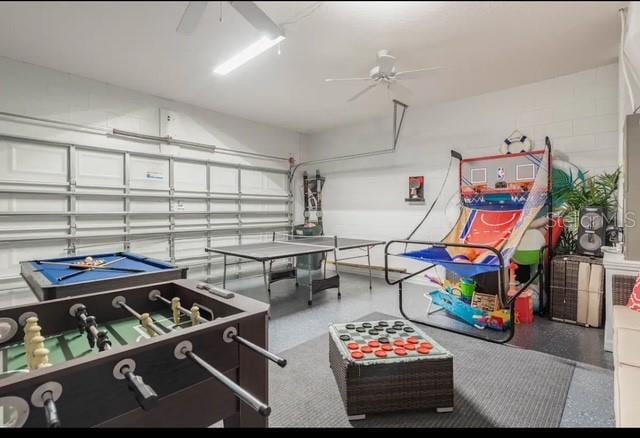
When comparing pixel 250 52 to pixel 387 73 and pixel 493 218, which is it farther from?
pixel 493 218

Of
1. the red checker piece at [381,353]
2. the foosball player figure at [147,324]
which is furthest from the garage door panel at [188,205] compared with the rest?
the red checker piece at [381,353]

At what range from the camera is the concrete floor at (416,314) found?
1729mm

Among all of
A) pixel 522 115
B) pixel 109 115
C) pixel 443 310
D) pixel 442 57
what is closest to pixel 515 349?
pixel 443 310

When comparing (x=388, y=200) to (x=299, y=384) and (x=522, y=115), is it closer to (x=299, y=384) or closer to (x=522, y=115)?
(x=522, y=115)

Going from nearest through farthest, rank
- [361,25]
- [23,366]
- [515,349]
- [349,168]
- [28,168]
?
[361,25] < [23,366] < [515,349] < [28,168] < [349,168]

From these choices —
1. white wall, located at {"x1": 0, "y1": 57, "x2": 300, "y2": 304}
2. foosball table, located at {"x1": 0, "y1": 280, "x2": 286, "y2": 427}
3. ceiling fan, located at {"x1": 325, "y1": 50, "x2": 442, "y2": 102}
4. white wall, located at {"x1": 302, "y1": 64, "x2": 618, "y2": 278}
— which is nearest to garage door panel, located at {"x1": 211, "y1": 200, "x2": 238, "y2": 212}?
white wall, located at {"x1": 0, "y1": 57, "x2": 300, "y2": 304}

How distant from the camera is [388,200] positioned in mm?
5281

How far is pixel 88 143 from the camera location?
378cm

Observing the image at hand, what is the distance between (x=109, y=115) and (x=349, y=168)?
376 cm

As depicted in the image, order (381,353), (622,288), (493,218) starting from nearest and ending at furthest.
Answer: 1. (381,353)
2. (622,288)
3. (493,218)

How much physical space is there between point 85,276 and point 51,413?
73.0 inches

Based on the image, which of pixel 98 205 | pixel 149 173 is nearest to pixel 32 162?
pixel 98 205

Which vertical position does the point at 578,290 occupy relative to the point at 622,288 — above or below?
below

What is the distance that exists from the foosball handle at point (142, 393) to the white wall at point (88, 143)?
381 centimetres
